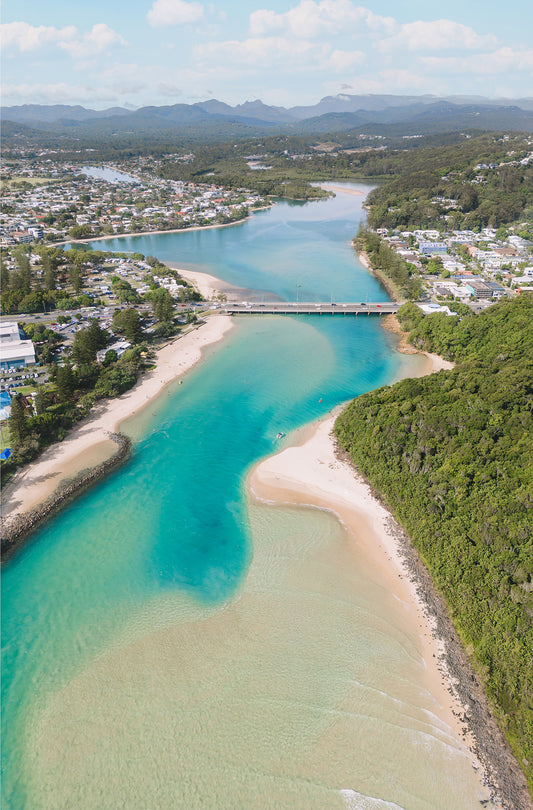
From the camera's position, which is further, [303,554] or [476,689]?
[303,554]

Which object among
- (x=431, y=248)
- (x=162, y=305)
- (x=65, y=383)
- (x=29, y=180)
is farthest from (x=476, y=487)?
(x=29, y=180)

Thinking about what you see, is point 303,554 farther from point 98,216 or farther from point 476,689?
point 98,216

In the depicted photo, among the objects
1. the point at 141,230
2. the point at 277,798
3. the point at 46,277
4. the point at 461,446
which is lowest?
the point at 277,798

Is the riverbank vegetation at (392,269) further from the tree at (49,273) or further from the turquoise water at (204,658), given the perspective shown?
the tree at (49,273)

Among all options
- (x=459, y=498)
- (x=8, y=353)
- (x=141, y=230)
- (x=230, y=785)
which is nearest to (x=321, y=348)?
(x=459, y=498)

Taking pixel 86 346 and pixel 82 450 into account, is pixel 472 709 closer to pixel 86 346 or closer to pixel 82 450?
pixel 82 450

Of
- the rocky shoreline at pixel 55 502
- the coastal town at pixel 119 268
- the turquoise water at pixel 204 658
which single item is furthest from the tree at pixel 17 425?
the turquoise water at pixel 204 658

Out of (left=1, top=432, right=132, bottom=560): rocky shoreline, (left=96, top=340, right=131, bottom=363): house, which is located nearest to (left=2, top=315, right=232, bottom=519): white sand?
(left=1, top=432, right=132, bottom=560): rocky shoreline

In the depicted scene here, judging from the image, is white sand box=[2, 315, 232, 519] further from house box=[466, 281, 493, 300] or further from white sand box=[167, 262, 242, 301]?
house box=[466, 281, 493, 300]
